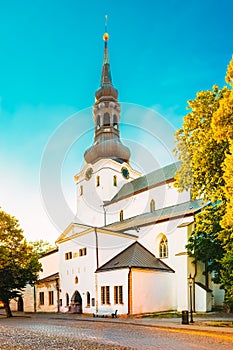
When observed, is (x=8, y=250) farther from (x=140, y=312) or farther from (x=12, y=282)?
(x=140, y=312)

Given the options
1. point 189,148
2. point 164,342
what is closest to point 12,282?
point 189,148

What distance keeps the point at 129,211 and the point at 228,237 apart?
2551 centimetres

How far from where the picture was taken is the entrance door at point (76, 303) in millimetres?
35812

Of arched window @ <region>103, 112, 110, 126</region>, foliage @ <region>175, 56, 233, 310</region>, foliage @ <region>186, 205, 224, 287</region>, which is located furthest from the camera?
arched window @ <region>103, 112, 110, 126</region>

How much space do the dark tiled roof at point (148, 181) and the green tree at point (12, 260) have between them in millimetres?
14010

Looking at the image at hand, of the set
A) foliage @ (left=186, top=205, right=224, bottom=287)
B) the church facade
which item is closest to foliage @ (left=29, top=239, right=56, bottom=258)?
the church facade

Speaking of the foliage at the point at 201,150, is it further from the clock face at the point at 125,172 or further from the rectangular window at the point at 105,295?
the clock face at the point at 125,172

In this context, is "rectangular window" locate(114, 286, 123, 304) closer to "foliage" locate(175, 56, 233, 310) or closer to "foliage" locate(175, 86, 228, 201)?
"foliage" locate(175, 56, 233, 310)

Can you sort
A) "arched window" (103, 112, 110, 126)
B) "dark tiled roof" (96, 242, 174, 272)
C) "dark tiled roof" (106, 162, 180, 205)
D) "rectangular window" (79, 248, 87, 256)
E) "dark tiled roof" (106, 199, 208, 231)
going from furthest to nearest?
"arched window" (103, 112, 110, 126) < "dark tiled roof" (106, 162, 180, 205) < "rectangular window" (79, 248, 87, 256) < "dark tiled roof" (106, 199, 208, 231) < "dark tiled roof" (96, 242, 174, 272)

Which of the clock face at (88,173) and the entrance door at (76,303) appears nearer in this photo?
the entrance door at (76,303)

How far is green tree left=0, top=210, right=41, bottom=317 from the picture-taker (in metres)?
32.7

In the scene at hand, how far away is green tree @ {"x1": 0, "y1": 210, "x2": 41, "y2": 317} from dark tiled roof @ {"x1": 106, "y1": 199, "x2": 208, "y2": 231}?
957 cm

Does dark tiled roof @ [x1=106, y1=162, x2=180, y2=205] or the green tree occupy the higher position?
dark tiled roof @ [x1=106, y1=162, x2=180, y2=205]

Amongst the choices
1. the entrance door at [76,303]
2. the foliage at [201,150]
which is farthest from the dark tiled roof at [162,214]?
the foliage at [201,150]
